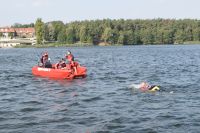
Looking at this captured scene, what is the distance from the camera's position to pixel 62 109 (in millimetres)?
20266

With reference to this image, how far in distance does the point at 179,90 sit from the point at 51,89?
809 centimetres

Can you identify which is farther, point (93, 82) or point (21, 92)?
point (93, 82)

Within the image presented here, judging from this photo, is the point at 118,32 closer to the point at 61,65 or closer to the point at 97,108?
the point at 61,65

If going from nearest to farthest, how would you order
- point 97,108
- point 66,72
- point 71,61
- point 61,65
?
point 97,108 < point 66,72 < point 71,61 < point 61,65

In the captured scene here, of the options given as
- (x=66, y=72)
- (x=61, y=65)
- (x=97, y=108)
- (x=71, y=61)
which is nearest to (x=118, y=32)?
(x=61, y=65)

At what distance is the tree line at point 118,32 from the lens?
165 m

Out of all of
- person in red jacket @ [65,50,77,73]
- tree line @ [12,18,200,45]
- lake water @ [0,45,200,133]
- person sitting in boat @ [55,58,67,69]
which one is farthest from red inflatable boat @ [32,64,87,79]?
tree line @ [12,18,200,45]

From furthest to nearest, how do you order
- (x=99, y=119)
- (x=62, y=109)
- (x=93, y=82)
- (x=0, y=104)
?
1. (x=93, y=82)
2. (x=0, y=104)
3. (x=62, y=109)
4. (x=99, y=119)

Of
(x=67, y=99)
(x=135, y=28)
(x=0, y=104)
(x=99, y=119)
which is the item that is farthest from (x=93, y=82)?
(x=135, y=28)

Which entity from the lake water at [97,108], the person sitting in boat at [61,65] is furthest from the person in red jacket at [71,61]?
the lake water at [97,108]

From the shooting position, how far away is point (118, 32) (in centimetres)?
16875

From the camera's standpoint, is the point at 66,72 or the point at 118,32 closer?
the point at 66,72

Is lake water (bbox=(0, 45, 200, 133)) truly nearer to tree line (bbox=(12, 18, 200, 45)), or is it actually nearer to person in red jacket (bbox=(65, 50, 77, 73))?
person in red jacket (bbox=(65, 50, 77, 73))

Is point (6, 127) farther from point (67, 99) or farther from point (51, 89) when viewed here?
point (51, 89)
